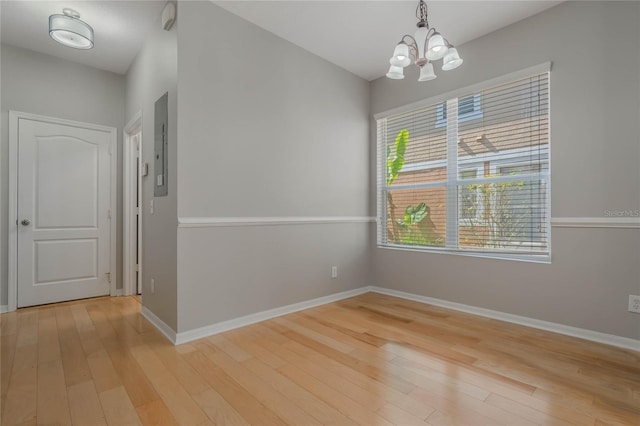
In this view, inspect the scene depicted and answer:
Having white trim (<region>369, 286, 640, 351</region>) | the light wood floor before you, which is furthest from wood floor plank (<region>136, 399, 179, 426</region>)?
white trim (<region>369, 286, 640, 351</region>)

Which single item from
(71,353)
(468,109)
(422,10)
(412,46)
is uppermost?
(422,10)

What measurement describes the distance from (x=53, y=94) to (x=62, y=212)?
128cm

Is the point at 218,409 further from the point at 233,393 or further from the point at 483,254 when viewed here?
the point at 483,254

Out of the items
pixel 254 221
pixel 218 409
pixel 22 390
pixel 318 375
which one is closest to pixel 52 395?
pixel 22 390

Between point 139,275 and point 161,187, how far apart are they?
5.64ft

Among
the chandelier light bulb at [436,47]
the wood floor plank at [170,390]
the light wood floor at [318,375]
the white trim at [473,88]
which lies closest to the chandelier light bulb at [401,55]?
the chandelier light bulb at [436,47]

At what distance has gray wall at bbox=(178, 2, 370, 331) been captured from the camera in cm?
238

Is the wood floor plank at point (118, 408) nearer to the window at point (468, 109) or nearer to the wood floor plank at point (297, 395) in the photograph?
the wood floor plank at point (297, 395)

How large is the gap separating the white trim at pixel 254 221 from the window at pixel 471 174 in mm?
631

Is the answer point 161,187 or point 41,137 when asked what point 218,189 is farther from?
point 41,137

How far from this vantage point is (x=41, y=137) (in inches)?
127

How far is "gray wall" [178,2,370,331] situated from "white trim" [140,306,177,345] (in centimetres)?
14

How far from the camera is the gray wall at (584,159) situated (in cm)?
217

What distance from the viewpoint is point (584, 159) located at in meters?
2.34
